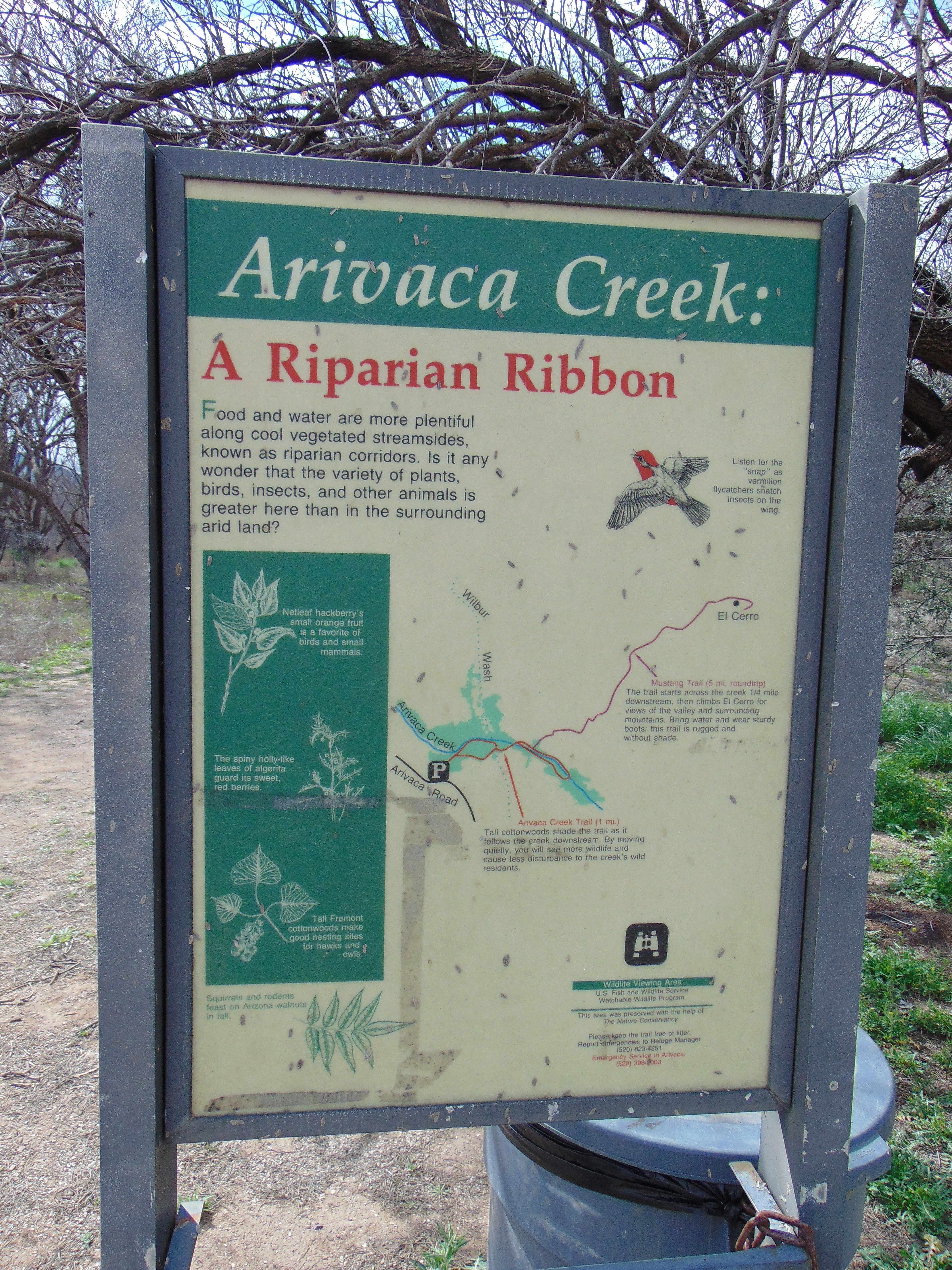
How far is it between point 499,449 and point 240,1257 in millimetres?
2649

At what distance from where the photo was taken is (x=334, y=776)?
1.18m

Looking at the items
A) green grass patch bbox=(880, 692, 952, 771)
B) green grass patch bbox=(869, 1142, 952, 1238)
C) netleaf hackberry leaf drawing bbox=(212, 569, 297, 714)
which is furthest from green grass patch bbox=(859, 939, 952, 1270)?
green grass patch bbox=(880, 692, 952, 771)

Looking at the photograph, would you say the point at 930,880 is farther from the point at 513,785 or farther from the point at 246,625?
the point at 246,625

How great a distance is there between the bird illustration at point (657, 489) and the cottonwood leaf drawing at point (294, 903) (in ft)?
2.30

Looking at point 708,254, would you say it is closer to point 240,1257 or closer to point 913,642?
point 240,1257

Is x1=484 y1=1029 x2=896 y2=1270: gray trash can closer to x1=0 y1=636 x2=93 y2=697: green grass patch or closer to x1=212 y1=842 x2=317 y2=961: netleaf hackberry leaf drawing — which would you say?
x1=212 y1=842 x2=317 y2=961: netleaf hackberry leaf drawing

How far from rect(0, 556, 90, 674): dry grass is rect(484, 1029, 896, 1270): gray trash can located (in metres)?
11.3

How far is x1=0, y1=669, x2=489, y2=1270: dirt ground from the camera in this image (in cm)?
251

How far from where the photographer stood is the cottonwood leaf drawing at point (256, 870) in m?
1.17

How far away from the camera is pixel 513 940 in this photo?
4.01 feet

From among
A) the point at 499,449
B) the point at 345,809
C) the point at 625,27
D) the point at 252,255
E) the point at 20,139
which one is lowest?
the point at 345,809

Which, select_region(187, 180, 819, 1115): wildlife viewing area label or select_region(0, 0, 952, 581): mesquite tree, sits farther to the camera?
select_region(0, 0, 952, 581): mesquite tree

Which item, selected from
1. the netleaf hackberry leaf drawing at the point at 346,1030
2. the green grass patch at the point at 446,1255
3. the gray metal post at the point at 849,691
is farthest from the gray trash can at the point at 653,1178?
the green grass patch at the point at 446,1255

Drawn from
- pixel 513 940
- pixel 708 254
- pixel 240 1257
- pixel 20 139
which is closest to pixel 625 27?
pixel 20 139
